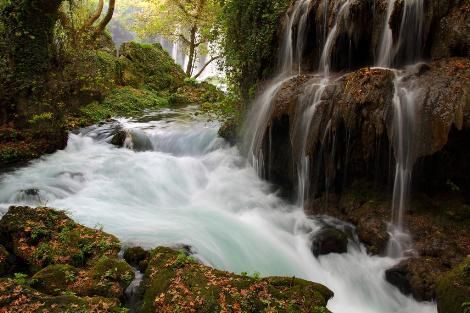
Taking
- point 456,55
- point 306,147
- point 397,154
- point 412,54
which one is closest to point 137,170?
point 306,147

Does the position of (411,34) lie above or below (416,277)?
above

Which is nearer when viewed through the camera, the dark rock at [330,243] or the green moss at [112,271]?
the green moss at [112,271]

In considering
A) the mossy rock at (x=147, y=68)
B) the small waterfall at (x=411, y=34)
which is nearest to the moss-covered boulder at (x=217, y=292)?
the small waterfall at (x=411, y=34)

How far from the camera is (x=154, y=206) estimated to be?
8.39 m

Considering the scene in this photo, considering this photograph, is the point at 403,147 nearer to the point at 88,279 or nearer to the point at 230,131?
the point at 88,279

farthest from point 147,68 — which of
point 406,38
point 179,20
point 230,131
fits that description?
point 406,38

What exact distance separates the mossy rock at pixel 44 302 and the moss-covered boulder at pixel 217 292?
514 millimetres

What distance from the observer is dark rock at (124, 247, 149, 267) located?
5.42 meters

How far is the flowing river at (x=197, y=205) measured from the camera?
6.19 metres

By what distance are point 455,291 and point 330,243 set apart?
2.63 m

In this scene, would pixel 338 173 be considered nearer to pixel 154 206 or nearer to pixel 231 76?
pixel 154 206

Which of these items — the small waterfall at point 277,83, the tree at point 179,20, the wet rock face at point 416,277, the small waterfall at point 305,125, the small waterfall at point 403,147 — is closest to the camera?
the wet rock face at point 416,277

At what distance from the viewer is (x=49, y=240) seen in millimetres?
5426

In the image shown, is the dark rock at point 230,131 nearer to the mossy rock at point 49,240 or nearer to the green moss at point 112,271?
the mossy rock at point 49,240
